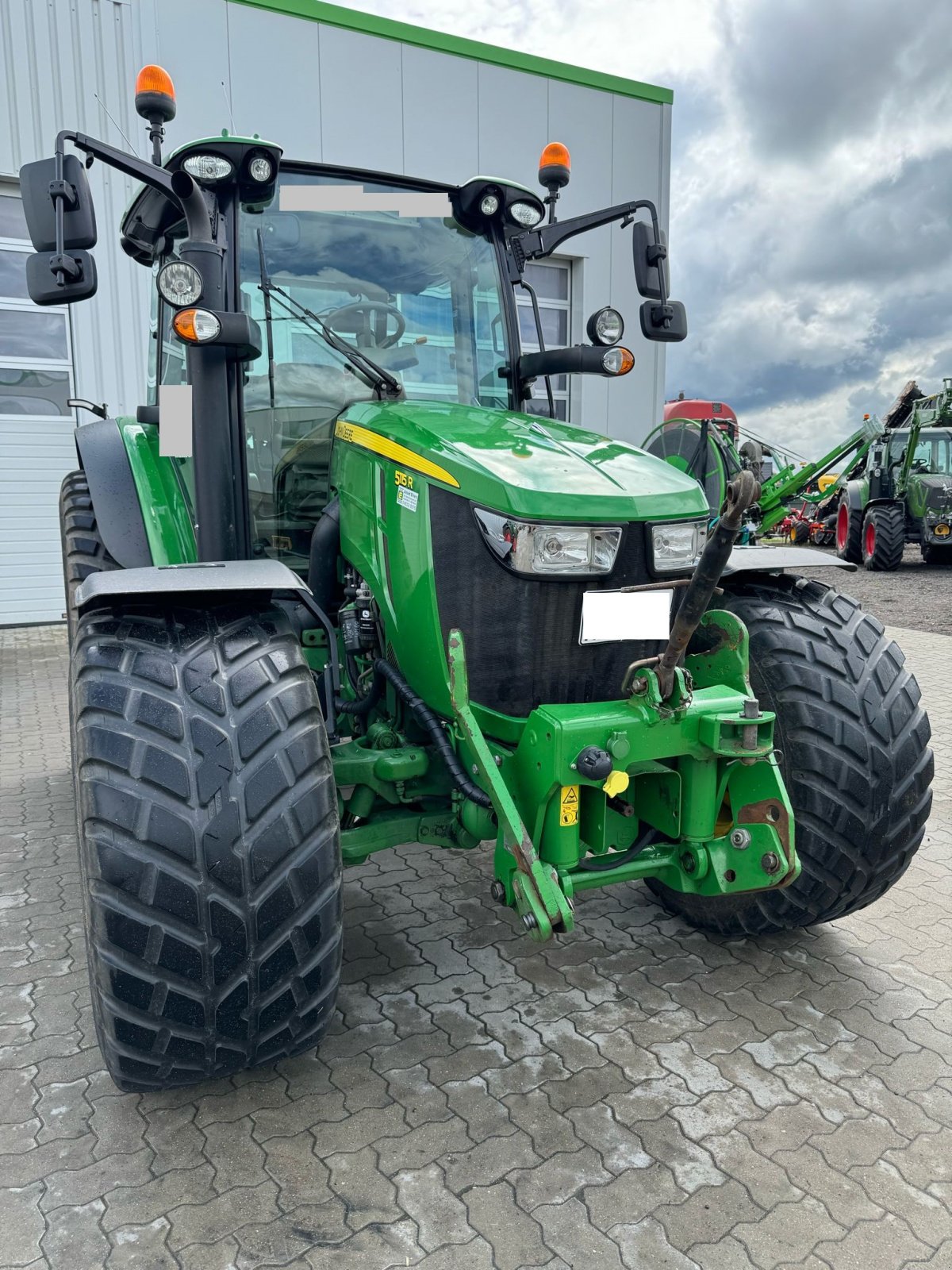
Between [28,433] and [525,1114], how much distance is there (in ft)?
27.5

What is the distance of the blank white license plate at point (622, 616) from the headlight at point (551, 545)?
74mm

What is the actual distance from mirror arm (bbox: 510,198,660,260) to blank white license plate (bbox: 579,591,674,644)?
1479mm

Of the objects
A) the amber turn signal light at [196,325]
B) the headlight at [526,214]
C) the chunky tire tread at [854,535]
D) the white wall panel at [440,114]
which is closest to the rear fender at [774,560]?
the headlight at [526,214]

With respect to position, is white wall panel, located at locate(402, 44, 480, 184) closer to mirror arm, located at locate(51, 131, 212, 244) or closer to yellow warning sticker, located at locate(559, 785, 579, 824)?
mirror arm, located at locate(51, 131, 212, 244)

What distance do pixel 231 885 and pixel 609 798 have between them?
3.43 feet

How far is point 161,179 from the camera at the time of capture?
266 centimetres

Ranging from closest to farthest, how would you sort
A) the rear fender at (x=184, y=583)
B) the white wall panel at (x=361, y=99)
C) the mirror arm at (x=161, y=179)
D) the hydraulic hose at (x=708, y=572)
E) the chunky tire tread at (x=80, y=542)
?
the hydraulic hose at (x=708, y=572)
the rear fender at (x=184, y=583)
the mirror arm at (x=161, y=179)
the chunky tire tread at (x=80, y=542)
the white wall panel at (x=361, y=99)

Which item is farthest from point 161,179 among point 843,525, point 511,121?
point 843,525

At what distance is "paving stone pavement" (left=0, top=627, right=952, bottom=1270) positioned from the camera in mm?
1921

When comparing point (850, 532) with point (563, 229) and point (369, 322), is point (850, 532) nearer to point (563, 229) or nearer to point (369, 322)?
point (563, 229)

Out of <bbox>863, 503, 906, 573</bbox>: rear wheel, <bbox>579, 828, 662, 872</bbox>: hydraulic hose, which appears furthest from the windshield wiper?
<bbox>863, 503, 906, 573</bbox>: rear wheel

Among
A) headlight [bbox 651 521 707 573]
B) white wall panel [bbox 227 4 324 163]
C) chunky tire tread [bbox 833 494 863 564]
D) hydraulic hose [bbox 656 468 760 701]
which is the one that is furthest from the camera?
chunky tire tread [bbox 833 494 863 564]

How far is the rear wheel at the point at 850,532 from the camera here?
17.3 meters

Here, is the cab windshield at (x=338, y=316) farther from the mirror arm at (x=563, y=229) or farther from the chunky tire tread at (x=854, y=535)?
the chunky tire tread at (x=854, y=535)
